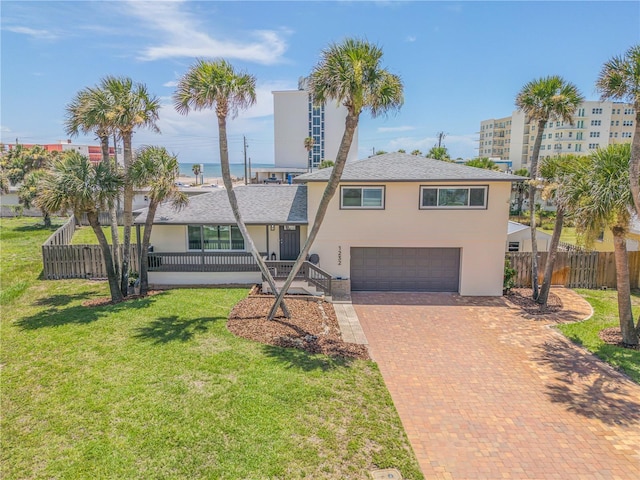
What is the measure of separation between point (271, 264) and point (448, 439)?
10.3 metres

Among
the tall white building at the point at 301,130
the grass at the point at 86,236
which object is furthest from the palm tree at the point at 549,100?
the tall white building at the point at 301,130

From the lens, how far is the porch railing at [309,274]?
1569 centimetres

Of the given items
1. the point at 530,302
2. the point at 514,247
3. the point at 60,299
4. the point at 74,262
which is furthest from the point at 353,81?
the point at 74,262

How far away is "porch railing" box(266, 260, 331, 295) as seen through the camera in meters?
15.7

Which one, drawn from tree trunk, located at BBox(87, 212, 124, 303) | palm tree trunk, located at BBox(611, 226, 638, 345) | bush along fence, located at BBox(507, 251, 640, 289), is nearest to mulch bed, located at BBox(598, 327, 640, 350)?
palm tree trunk, located at BBox(611, 226, 638, 345)

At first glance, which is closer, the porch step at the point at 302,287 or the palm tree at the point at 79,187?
the palm tree at the point at 79,187

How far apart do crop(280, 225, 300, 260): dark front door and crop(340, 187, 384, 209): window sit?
111 inches

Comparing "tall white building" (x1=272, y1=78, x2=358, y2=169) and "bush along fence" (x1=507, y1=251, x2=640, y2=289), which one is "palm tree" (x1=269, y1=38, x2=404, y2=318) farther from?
"tall white building" (x1=272, y1=78, x2=358, y2=169)

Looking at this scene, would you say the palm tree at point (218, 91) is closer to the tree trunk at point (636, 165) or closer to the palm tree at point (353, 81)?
the palm tree at point (353, 81)

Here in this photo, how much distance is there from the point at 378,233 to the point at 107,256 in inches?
404

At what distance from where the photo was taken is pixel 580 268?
1798 centimetres

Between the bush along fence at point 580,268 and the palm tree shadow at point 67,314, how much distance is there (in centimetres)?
1571

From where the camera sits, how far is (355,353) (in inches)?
421

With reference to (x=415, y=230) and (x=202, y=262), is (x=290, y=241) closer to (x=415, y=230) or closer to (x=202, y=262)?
(x=202, y=262)
